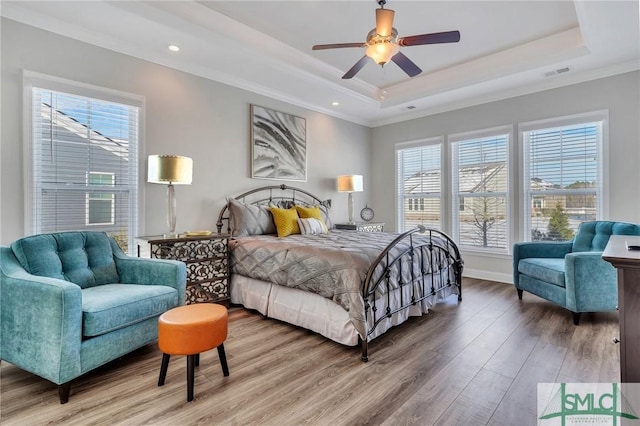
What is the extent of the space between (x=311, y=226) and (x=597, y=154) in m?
3.82

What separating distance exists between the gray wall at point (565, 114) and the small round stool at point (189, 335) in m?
4.45

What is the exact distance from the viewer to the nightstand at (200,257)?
3109mm

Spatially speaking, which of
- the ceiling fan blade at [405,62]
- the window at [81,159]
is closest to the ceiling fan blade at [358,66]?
the ceiling fan blade at [405,62]

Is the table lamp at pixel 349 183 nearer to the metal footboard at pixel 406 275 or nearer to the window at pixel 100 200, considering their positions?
the metal footboard at pixel 406 275

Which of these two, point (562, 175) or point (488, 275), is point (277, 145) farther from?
point (562, 175)

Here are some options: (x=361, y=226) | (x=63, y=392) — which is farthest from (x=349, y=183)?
(x=63, y=392)

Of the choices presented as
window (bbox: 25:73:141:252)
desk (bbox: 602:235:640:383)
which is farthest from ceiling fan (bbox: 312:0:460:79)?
window (bbox: 25:73:141:252)

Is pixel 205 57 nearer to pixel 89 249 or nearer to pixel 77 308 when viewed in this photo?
pixel 89 249

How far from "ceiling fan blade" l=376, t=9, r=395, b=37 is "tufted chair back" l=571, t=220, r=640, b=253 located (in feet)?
10.5

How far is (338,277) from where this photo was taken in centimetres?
258

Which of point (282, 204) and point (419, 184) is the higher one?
point (419, 184)

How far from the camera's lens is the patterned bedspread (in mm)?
2484

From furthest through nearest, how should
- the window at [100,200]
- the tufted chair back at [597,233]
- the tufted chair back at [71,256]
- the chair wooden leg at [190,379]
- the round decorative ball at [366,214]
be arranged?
the round decorative ball at [366,214] → the tufted chair back at [597,233] → the window at [100,200] → the tufted chair back at [71,256] → the chair wooden leg at [190,379]

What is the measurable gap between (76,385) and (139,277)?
85 centimetres
